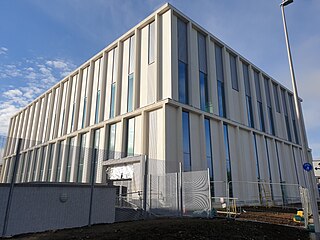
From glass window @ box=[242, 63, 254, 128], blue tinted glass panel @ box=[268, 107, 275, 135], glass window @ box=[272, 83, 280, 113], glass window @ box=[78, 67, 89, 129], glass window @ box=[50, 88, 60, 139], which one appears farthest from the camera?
glass window @ box=[272, 83, 280, 113]

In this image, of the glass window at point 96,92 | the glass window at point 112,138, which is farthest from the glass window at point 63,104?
the glass window at point 112,138

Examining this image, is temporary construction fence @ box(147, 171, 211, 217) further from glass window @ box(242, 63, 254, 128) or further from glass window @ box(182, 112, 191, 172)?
glass window @ box(242, 63, 254, 128)

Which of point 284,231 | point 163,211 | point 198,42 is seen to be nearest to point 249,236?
point 284,231

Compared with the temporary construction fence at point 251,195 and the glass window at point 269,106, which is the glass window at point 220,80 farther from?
the glass window at point 269,106

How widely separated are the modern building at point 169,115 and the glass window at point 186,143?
9 cm

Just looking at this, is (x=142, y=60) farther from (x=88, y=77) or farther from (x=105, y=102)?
(x=88, y=77)

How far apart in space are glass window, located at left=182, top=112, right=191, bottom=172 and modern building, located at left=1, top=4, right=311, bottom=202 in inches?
3.4

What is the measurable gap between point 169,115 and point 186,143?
2864 millimetres

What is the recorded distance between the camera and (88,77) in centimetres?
3312

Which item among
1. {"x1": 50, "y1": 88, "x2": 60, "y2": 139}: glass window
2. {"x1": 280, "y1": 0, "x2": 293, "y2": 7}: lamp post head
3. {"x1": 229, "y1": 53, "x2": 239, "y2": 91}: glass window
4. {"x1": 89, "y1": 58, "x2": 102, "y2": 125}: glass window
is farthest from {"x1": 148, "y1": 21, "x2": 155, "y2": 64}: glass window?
{"x1": 50, "y1": 88, "x2": 60, "y2": 139}: glass window

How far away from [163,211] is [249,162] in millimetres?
17342

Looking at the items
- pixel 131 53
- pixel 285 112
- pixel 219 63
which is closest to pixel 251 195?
pixel 219 63

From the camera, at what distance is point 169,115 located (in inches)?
821

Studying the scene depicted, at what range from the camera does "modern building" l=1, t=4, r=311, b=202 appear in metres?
21.4
